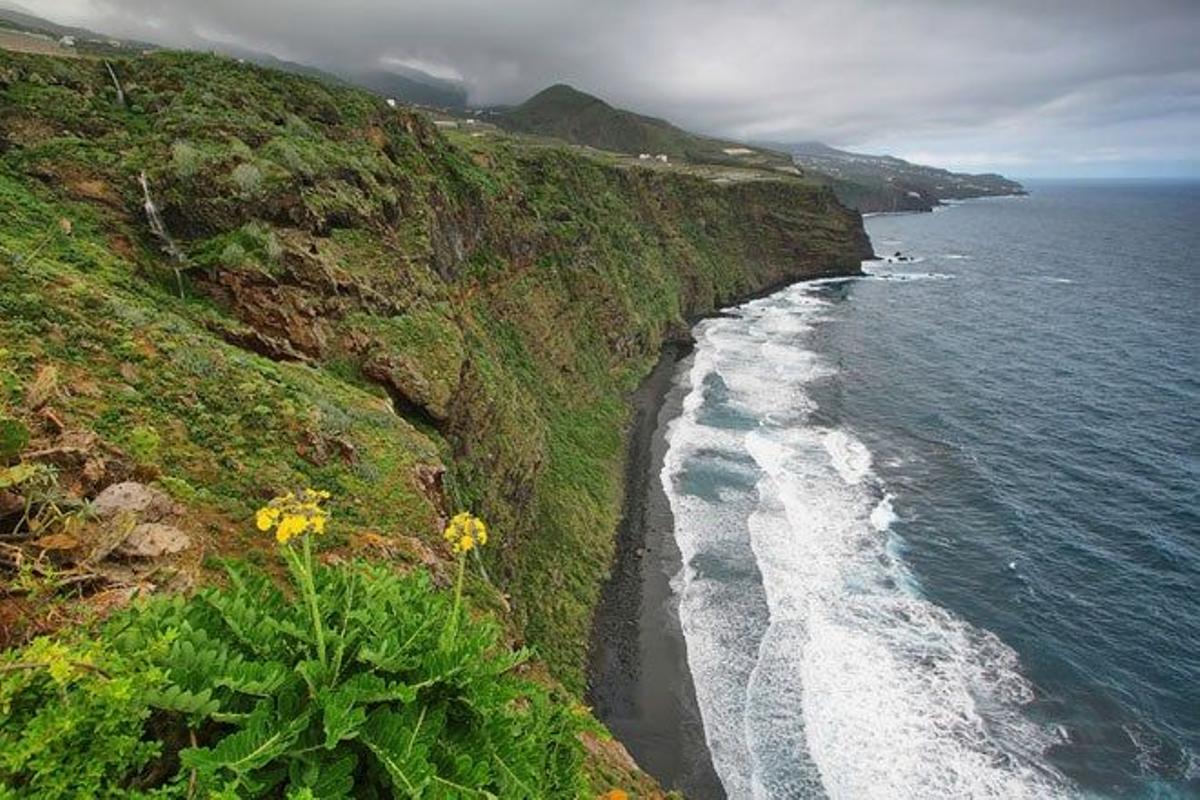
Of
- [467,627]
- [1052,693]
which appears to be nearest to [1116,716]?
[1052,693]

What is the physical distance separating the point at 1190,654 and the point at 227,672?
37.2m

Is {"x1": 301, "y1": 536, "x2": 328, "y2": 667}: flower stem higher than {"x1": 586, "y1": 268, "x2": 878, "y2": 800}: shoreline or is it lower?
higher

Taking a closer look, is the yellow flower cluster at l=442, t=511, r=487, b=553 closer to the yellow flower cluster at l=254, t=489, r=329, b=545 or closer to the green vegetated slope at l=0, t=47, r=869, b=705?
the yellow flower cluster at l=254, t=489, r=329, b=545

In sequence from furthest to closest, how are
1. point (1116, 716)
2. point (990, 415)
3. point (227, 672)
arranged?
point (990, 415), point (1116, 716), point (227, 672)

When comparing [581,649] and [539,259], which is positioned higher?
[539,259]

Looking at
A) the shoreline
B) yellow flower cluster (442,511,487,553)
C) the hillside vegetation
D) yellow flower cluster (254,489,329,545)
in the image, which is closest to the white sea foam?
the shoreline

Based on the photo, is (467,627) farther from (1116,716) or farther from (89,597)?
(1116,716)

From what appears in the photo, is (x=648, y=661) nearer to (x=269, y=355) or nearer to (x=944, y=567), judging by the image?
(x=944, y=567)

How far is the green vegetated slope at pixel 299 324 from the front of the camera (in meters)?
13.2

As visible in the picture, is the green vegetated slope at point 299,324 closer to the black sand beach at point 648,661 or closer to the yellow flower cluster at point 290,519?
the black sand beach at point 648,661

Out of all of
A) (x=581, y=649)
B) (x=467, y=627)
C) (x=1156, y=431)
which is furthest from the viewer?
(x=1156, y=431)

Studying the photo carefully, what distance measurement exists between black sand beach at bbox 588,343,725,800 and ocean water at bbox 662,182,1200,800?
768 millimetres

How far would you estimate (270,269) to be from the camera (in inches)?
861

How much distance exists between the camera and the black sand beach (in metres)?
23.8
